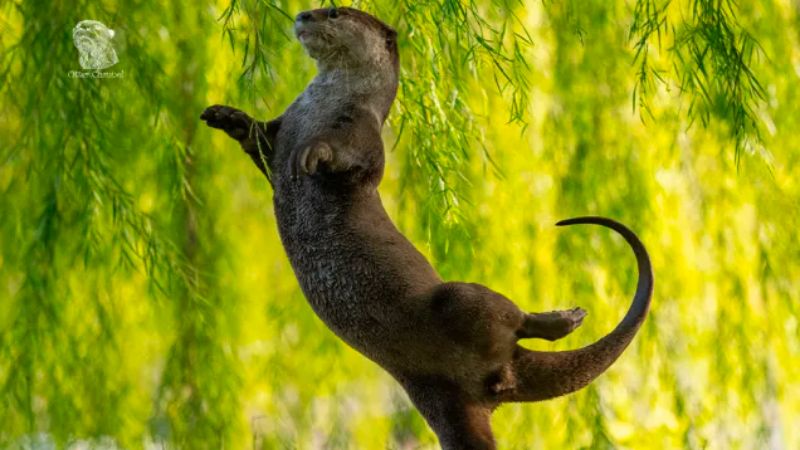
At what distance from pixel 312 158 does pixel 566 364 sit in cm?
26

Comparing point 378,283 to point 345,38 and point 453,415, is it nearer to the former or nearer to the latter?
point 453,415

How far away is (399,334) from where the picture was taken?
823 mm

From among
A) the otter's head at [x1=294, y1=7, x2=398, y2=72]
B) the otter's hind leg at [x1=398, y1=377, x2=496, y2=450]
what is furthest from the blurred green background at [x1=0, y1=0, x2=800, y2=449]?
the otter's hind leg at [x1=398, y1=377, x2=496, y2=450]

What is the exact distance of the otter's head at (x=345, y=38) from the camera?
2.93 ft

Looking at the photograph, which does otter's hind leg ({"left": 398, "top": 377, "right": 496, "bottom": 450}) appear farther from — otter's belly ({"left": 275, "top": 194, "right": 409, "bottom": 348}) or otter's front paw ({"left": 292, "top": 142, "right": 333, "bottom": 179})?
otter's front paw ({"left": 292, "top": 142, "right": 333, "bottom": 179})

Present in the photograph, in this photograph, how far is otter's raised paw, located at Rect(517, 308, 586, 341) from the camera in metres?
0.82

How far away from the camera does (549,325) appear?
0.82m

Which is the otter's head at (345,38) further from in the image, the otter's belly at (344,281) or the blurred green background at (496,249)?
the blurred green background at (496,249)

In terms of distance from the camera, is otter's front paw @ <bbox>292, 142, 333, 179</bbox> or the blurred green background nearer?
otter's front paw @ <bbox>292, 142, 333, 179</bbox>

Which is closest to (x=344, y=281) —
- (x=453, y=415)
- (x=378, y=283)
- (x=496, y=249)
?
(x=378, y=283)

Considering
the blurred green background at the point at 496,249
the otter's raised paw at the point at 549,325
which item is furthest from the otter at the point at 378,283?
the blurred green background at the point at 496,249

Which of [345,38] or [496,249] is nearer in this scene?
[345,38]

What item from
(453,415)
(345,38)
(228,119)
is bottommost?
(453,415)

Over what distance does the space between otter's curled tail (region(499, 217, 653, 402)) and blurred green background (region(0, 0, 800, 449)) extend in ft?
1.60
